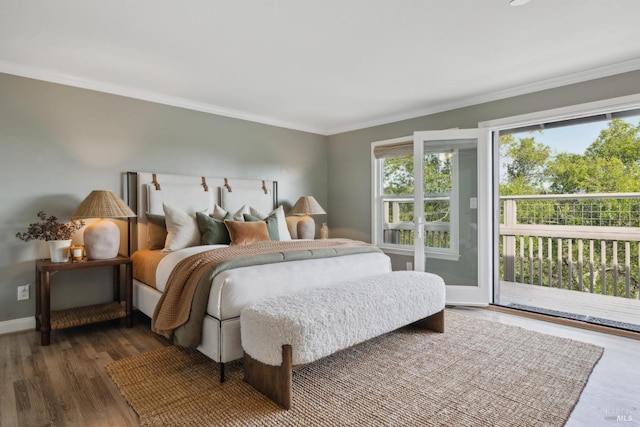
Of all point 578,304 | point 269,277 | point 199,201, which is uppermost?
point 199,201

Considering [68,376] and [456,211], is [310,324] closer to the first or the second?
[68,376]

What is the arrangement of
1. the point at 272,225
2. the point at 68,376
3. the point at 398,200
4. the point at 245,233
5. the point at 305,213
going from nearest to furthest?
the point at 68,376 → the point at 245,233 → the point at 272,225 → the point at 305,213 → the point at 398,200

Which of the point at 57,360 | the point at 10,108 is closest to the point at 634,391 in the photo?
the point at 57,360

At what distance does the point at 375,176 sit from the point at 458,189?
1.29 m

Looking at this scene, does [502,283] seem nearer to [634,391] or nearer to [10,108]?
[634,391]

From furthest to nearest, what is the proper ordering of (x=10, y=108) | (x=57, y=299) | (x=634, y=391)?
(x=57, y=299)
(x=10, y=108)
(x=634, y=391)

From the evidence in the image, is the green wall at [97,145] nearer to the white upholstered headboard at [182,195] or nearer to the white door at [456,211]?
the white upholstered headboard at [182,195]

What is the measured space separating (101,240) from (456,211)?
3.61 m

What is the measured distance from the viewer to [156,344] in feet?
9.09

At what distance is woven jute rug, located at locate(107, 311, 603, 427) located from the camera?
1.77 metres

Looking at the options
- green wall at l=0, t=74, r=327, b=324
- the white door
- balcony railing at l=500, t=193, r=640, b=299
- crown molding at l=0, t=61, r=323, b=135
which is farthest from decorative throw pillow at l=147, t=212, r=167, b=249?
balcony railing at l=500, t=193, r=640, b=299

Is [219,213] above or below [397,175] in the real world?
below

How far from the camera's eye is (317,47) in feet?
8.72

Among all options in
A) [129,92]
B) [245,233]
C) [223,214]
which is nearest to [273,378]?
[245,233]
